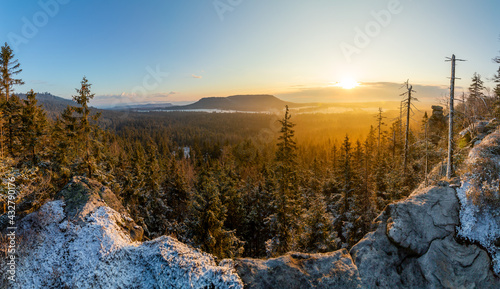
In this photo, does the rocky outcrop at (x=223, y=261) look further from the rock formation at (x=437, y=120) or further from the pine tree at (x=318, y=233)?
the rock formation at (x=437, y=120)

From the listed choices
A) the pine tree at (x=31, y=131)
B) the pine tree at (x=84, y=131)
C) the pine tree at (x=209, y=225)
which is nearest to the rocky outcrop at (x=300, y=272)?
the pine tree at (x=209, y=225)

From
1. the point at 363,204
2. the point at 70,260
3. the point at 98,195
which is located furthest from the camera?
the point at 363,204

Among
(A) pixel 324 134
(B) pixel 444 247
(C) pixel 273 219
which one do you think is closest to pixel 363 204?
(C) pixel 273 219

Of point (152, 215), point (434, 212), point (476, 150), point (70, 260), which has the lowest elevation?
point (152, 215)

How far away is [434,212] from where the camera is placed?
1134cm

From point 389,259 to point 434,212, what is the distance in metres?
3.64

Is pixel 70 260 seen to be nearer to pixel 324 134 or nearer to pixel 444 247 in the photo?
pixel 444 247

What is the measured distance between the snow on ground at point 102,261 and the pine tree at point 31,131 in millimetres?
16999

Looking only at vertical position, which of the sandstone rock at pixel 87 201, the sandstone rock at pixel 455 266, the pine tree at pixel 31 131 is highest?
the pine tree at pixel 31 131

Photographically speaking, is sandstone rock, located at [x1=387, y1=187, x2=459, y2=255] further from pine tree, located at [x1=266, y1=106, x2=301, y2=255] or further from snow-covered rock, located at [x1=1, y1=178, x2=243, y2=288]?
pine tree, located at [x1=266, y1=106, x2=301, y2=255]

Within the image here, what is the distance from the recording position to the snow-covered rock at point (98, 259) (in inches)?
328

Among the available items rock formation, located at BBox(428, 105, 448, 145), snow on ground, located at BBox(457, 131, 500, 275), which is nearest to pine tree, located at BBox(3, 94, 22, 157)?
snow on ground, located at BBox(457, 131, 500, 275)

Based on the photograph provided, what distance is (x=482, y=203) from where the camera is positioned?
428 inches

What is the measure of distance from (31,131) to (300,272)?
28.1 meters
